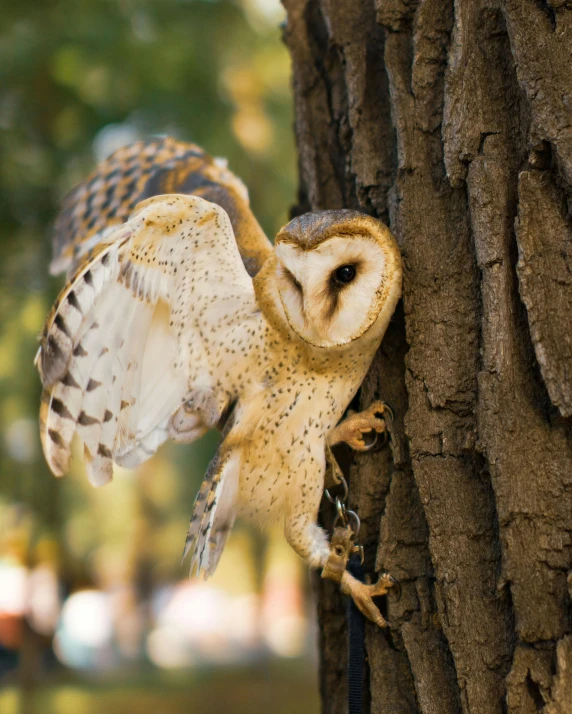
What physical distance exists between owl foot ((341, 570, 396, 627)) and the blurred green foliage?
139 inches

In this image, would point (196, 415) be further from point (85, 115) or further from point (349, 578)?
point (85, 115)

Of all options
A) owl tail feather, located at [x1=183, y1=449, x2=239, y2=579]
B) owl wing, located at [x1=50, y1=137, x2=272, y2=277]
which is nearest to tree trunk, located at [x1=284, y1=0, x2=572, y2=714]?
owl tail feather, located at [x1=183, y1=449, x2=239, y2=579]

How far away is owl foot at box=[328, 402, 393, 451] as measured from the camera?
1.59 metres

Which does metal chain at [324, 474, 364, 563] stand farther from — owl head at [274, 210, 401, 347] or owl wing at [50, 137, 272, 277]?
owl wing at [50, 137, 272, 277]

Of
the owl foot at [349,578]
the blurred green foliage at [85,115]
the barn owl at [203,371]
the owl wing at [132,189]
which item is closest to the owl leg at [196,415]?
the barn owl at [203,371]

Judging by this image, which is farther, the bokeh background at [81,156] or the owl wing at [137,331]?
the bokeh background at [81,156]

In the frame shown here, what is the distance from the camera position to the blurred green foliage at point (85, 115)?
417 centimetres

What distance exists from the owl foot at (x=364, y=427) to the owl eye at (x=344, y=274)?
1.06ft

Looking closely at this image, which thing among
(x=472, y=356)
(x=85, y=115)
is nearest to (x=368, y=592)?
(x=472, y=356)

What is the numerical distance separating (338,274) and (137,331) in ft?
1.77

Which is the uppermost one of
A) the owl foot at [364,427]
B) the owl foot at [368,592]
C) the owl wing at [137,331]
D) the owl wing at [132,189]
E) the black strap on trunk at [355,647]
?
the owl wing at [132,189]

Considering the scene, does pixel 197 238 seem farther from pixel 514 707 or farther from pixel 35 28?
pixel 35 28

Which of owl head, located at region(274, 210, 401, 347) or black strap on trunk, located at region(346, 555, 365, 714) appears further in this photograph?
black strap on trunk, located at region(346, 555, 365, 714)

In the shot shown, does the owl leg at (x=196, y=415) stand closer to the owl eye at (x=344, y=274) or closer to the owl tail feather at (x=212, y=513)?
the owl tail feather at (x=212, y=513)
